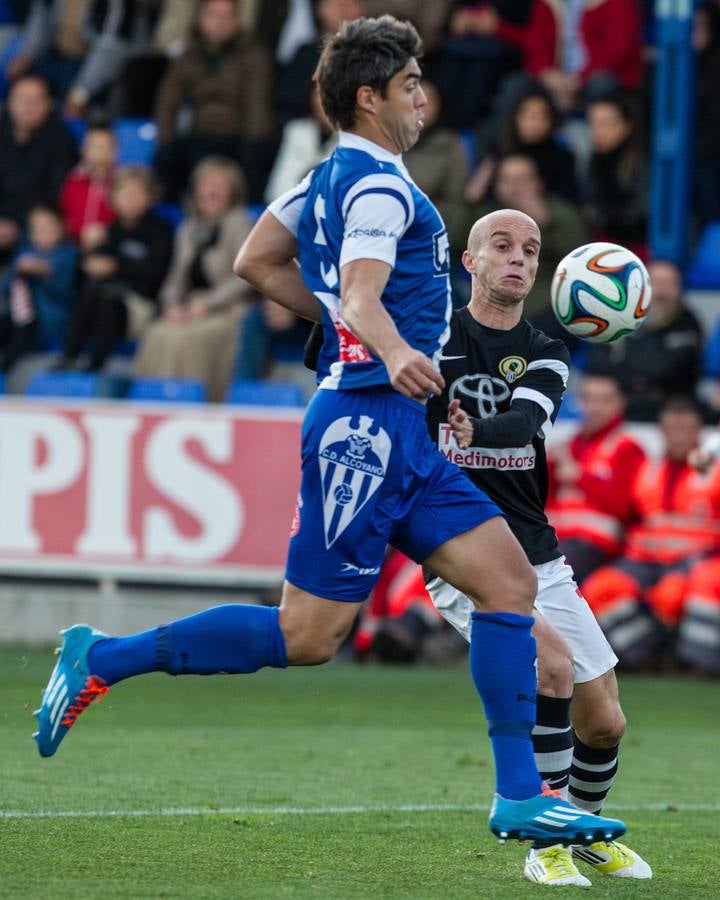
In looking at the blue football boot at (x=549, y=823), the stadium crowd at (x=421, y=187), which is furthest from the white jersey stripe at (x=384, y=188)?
the stadium crowd at (x=421, y=187)

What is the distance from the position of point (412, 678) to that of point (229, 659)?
6.37 meters

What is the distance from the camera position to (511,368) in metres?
5.48

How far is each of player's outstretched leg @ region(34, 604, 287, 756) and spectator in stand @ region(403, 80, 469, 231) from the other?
28.8ft

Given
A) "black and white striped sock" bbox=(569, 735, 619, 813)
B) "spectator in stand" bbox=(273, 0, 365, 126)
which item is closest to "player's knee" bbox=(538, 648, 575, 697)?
"black and white striped sock" bbox=(569, 735, 619, 813)

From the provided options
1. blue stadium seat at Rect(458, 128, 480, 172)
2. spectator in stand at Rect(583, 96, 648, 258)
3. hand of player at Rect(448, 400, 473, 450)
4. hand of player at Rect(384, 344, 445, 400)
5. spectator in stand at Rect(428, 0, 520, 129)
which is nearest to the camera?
hand of player at Rect(384, 344, 445, 400)

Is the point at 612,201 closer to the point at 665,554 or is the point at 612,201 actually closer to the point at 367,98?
the point at 665,554

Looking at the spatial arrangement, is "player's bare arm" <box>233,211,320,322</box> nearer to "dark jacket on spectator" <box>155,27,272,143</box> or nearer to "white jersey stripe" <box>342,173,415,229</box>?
"white jersey stripe" <box>342,173,415,229</box>

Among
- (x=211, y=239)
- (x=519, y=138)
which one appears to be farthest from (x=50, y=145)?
(x=519, y=138)

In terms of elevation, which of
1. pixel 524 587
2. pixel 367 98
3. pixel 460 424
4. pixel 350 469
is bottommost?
pixel 524 587

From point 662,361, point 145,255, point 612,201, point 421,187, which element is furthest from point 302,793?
point 145,255

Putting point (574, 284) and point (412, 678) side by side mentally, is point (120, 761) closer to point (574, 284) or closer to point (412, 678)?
point (574, 284)

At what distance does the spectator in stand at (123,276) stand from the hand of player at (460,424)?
9.06 metres

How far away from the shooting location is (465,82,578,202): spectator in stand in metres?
13.6

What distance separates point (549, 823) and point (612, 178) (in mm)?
9659
